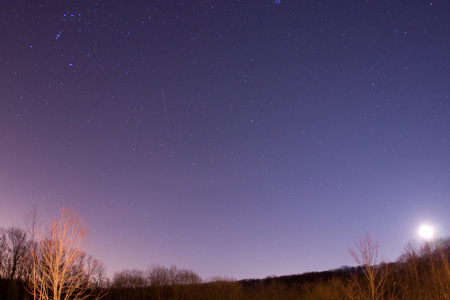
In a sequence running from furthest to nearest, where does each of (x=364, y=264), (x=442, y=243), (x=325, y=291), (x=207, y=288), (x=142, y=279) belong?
(x=442, y=243) → (x=142, y=279) → (x=207, y=288) → (x=325, y=291) → (x=364, y=264)

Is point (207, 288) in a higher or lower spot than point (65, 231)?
lower

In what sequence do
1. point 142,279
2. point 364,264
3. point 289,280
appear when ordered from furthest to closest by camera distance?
point 289,280 < point 142,279 < point 364,264

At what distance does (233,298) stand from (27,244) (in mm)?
36025

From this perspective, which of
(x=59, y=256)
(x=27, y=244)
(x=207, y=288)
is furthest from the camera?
(x=207, y=288)

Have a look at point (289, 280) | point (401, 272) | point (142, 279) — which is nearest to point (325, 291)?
point (401, 272)

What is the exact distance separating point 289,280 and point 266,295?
50.9 metres

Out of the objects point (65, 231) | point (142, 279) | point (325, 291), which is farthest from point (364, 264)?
point (142, 279)

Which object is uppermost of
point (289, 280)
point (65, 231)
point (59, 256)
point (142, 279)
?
point (65, 231)

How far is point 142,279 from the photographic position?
71.6 m

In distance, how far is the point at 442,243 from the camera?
250 feet

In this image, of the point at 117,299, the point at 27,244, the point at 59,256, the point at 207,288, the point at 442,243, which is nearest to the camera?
the point at 59,256

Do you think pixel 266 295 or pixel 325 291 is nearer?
pixel 325 291

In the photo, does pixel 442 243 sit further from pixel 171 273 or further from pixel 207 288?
pixel 171 273

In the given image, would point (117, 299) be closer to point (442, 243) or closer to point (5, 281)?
point (5, 281)
